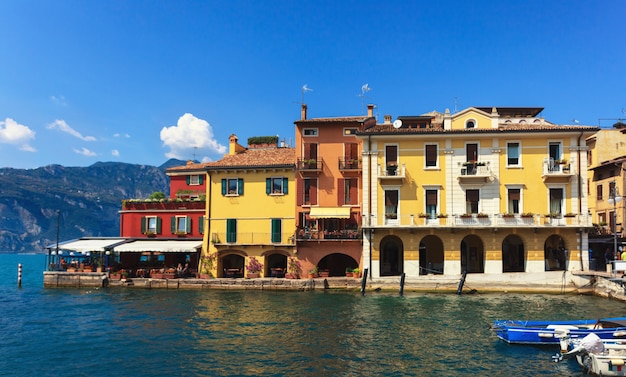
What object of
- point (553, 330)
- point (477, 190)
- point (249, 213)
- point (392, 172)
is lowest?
point (553, 330)

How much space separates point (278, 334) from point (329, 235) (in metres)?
17.5

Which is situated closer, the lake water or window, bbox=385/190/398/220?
the lake water

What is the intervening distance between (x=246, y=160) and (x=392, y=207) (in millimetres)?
14534

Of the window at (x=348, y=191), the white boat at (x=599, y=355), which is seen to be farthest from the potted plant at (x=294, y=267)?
the white boat at (x=599, y=355)

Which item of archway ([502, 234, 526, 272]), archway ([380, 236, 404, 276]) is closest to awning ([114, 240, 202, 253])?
archway ([380, 236, 404, 276])

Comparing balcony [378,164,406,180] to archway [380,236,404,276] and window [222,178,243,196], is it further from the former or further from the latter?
window [222,178,243,196]

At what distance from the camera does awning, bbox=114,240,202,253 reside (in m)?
42.6

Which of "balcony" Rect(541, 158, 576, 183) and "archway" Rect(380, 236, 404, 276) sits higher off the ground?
"balcony" Rect(541, 158, 576, 183)

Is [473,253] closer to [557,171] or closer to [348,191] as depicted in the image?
[557,171]

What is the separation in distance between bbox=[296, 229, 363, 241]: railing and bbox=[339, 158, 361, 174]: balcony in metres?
5.11

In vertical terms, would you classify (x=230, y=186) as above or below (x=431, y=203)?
above

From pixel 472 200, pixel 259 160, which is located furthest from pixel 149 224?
pixel 472 200

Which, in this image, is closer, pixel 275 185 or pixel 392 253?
pixel 275 185

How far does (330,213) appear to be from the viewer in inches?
1586
